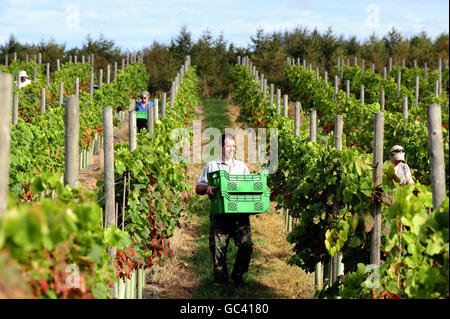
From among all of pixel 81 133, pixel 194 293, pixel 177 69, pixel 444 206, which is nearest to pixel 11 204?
pixel 444 206

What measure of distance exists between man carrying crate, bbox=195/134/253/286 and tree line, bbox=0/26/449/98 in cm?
1951

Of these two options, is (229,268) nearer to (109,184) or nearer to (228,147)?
(228,147)

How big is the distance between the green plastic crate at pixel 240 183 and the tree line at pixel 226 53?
65.4ft

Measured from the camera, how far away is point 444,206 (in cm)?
313

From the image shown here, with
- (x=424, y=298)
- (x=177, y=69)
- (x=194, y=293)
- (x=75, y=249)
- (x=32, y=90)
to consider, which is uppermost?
(x=177, y=69)

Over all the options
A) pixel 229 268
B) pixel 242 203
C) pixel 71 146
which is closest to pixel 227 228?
pixel 242 203

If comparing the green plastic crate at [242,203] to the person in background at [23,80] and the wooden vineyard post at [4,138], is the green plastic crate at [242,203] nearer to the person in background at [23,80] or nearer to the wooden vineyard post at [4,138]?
the wooden vineyard post at [4,138]

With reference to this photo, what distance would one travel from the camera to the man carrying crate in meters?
6.14

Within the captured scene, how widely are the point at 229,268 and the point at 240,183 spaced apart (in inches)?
65.9

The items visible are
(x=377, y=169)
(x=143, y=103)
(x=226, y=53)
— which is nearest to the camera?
(x=377, y=169)

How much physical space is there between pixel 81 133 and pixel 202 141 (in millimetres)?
5034

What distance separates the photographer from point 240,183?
576 centimetres

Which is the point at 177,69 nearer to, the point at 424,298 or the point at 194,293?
the point at 194,293

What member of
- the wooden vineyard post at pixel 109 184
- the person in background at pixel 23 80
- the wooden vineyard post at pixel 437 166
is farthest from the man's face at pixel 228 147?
the person in background at pixel 23 80
